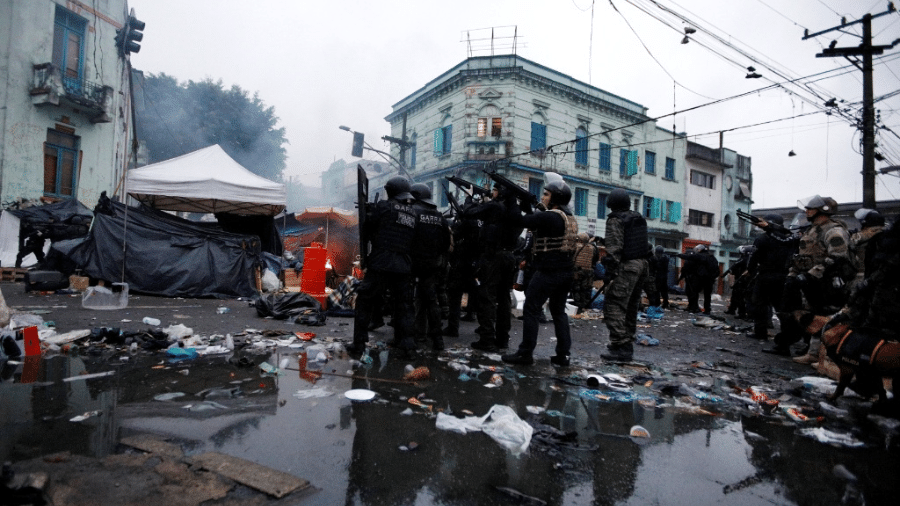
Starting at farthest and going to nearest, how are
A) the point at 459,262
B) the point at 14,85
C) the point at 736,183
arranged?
the point at 736,183, the point at 14,85, the point at 459,262

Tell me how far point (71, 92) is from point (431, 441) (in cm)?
1806

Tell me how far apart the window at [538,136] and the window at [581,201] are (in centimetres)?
352

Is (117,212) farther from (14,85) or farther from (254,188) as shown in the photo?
(14,85)

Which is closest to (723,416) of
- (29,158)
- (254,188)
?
(254,188)

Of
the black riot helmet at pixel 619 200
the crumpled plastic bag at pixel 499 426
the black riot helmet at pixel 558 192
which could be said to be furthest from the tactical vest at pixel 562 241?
the crumpled plastic bag at pixel 499 426

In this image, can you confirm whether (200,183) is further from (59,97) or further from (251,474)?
(251,474)

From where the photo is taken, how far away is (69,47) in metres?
14.8

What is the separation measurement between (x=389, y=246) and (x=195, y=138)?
30.5 m

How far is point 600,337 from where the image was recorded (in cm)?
715

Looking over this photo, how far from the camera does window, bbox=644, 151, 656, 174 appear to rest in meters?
27.8

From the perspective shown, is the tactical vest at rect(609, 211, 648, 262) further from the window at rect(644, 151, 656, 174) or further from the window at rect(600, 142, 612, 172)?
the window at rect(644, 151, 656, 174)

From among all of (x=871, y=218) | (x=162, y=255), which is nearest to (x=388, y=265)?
(x=871, y=218)

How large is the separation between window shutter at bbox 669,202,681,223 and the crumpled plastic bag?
30.0m

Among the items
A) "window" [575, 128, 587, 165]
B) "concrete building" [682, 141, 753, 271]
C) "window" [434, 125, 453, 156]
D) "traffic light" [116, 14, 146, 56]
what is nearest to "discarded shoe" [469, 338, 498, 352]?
"traffic light" [116, 14, 146, 56]
